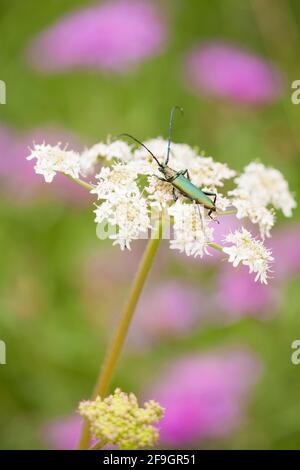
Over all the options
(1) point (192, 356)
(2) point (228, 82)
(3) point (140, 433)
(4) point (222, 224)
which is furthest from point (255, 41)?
(3) point (140, 433)

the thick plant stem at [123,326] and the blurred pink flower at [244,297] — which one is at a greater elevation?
the blurred pink flower at [244,297]

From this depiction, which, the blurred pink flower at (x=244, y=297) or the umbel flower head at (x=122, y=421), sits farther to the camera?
the blurred pink flower at (x=244, y=297)

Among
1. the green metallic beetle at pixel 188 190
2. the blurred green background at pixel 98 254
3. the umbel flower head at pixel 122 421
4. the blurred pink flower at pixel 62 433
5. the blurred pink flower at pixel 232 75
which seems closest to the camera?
the umbel flower head at pixel 122 421

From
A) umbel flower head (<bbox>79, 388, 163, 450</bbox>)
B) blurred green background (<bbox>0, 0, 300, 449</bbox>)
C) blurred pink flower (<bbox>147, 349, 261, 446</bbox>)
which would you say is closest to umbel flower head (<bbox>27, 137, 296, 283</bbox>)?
umbel flower head (<bbox>79, 388, 163, 450</bbox>)

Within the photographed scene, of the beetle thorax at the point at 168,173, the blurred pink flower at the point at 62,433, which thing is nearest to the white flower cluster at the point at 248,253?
the beetle thorax at the point at 168,173

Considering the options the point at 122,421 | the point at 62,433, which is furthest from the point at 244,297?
the point at 122,421

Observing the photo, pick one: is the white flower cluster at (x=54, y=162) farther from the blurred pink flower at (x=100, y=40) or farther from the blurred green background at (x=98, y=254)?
the blurred pink flower at (x=100, y=40)
